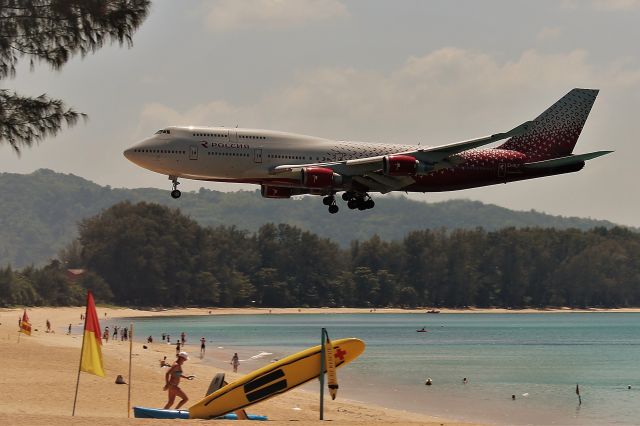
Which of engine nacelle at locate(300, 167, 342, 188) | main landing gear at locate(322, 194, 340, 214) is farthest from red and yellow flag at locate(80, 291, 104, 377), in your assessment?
main landing gear at locate(322, 194, 340, 214)

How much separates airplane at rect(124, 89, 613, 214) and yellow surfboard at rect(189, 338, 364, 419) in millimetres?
25985

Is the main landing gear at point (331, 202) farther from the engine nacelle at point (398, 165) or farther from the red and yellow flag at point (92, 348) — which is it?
the red and yellow flag at point (92, 348)

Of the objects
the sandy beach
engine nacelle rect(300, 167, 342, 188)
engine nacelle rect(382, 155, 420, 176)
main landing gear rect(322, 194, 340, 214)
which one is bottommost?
the sandy beach

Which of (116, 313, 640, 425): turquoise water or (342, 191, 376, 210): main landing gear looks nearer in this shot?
(342, 191, 376, 210): main landing gear

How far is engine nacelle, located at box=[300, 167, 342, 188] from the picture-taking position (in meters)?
61.7

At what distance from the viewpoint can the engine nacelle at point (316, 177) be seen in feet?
202

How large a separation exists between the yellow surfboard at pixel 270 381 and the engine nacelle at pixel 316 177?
2683 cm

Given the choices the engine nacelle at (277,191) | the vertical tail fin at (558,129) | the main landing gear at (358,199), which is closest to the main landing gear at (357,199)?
the main landing gear at (358,199)

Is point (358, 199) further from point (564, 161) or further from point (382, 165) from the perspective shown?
point (564, 161)

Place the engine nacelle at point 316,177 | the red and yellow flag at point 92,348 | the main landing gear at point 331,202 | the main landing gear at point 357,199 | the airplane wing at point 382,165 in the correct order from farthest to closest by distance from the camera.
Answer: the main landing gear at point 357,199 → the airplane wing at point 382,165 → the main landing gear at point 331,202 → the engine nacelle at point 316,177 → the red and yellow flag at point 92,348

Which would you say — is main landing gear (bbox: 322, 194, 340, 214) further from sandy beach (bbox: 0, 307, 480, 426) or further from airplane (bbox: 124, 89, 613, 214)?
sandy beach (bbox: 0, 307, 480, 426)

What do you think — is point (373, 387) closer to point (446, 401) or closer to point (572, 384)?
point (446, 401)

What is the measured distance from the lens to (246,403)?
113ft

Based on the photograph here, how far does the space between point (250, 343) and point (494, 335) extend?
178 feet
